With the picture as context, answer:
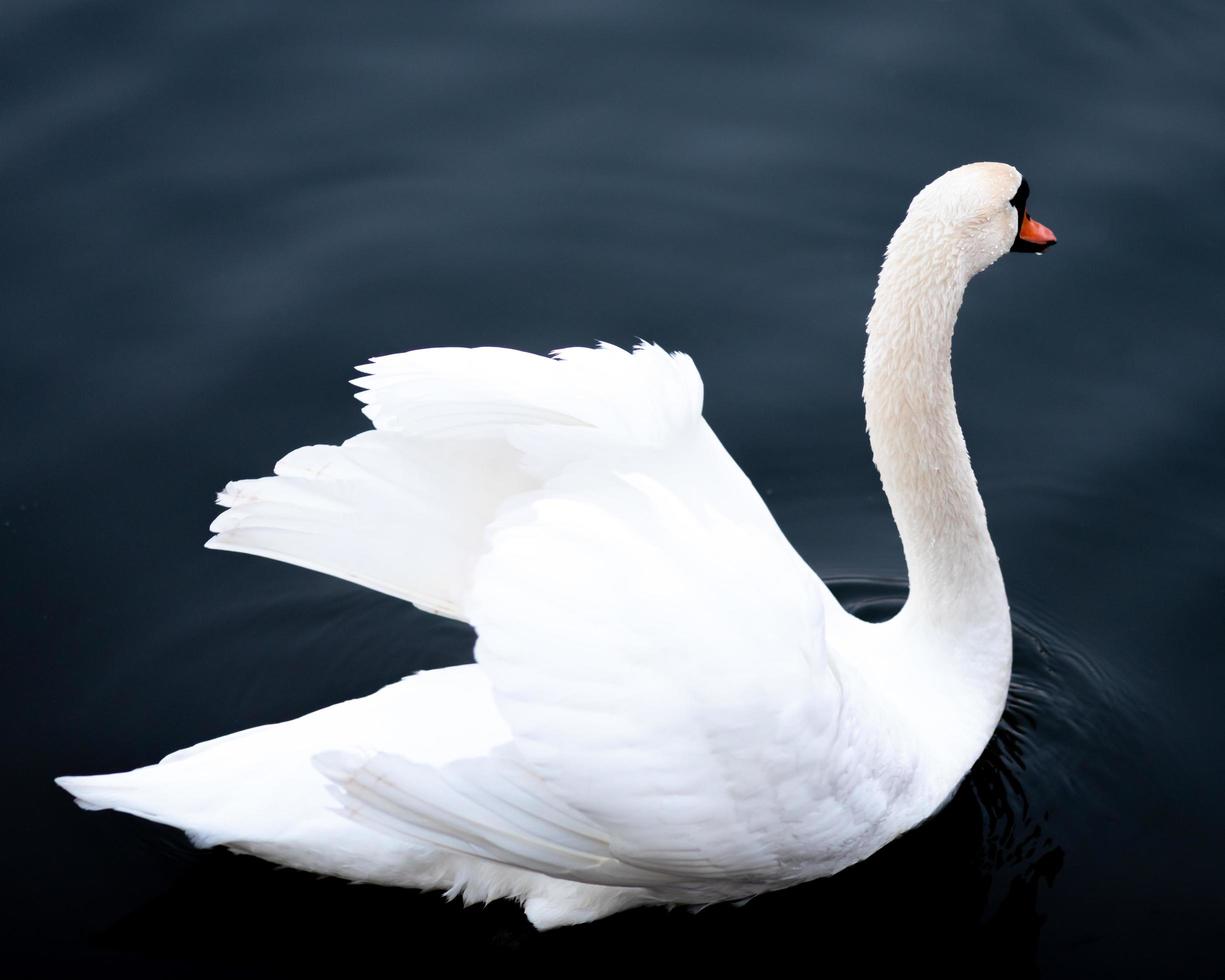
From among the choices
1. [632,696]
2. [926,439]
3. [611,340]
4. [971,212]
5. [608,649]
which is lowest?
[632,696]

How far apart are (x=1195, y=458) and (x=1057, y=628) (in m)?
1.17

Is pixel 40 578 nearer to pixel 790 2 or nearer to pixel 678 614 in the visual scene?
pixel 678 614

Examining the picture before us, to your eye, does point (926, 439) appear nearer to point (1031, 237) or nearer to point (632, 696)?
point (1031, 237)

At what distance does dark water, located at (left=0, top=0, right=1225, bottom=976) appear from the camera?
20.2 feet

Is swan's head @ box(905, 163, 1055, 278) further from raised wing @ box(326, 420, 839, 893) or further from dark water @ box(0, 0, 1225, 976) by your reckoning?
dark water @ box(0, 0, 1225, 976)

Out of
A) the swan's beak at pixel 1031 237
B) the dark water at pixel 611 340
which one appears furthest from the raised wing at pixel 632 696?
the swan's beak at pixel 1031 237

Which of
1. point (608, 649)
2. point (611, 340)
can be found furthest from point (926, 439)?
point (611, 340)

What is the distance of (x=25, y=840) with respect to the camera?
6.15 metres

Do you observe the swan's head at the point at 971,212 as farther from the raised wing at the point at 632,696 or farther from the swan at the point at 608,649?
the raised wing at the point at 632,696

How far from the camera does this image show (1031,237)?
6391 mm

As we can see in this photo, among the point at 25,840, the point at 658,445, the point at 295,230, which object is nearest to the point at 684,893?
the point at 658,445

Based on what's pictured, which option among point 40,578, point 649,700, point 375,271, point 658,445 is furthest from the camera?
point 375,271

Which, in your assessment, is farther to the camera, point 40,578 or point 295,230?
point 295,230

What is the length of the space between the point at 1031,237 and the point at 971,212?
0.50 metres
